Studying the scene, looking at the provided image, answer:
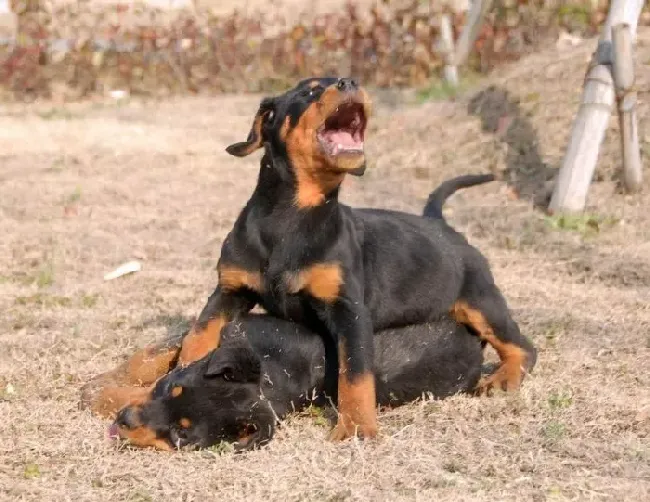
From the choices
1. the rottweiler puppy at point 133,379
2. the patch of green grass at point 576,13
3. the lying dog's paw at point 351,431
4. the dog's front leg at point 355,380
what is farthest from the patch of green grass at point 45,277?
the patch of green grass at point 576,13

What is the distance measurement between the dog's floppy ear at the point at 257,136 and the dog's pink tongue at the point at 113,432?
1.36 meters

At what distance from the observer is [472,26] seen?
12695 mm

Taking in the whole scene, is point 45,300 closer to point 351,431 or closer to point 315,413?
point 315,413

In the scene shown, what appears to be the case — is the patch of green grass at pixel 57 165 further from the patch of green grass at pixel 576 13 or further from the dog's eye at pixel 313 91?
the patch of green grass at pixel 576 13

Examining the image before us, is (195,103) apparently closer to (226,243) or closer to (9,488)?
(226,243)

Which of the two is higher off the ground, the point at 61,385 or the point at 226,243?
the point at 226,243

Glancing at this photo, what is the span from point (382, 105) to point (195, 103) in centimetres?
337

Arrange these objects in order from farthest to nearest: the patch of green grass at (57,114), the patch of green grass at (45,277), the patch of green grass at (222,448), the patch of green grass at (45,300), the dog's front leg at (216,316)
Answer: the patch of green grass at (57,114)
the patch of green grass at (45,277)
the patch of green grass at (45,300)
the dog's front leg at (216,316)
the patch of green grass at (222,448)

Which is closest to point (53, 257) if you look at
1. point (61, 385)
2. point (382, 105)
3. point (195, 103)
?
point (61, 385)

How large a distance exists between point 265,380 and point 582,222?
4.78 m

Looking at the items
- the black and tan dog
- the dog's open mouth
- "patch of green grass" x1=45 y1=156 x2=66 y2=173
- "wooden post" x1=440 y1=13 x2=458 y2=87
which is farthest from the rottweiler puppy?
"wooden post" x1=440 y1=13 x2=458 y2=87

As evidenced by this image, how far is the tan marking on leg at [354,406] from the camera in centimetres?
426

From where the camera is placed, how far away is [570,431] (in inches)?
173

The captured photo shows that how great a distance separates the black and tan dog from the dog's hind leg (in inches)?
0.7
